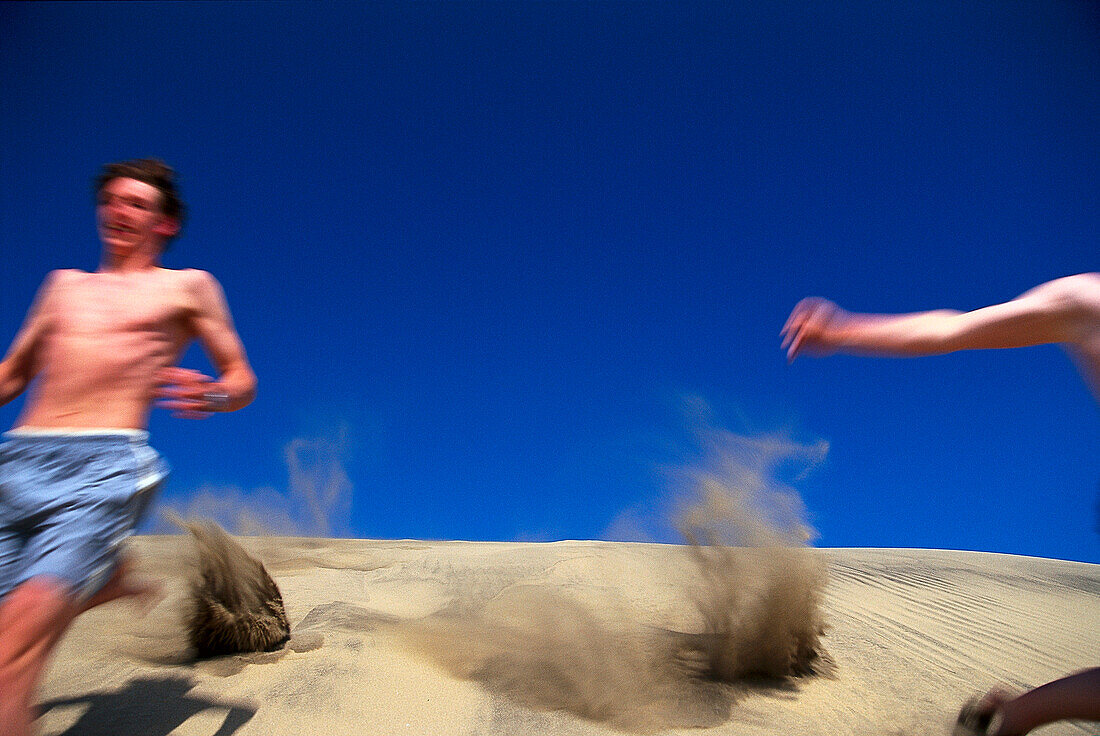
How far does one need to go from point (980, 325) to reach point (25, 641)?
2.42 meters

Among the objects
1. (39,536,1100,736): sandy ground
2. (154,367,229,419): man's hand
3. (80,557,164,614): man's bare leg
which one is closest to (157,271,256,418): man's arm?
(154,367,229,419): man's hand

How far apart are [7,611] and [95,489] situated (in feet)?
1.10

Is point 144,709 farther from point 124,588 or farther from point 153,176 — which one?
point 153,176

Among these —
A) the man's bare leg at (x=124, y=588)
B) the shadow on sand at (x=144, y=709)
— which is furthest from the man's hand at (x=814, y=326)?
the shadow on sand at (x=144, y=709)

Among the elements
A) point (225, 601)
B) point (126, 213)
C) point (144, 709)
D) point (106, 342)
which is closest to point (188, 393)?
point (106, 342)

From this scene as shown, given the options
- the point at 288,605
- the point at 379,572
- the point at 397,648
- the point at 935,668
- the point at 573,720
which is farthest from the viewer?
the point at 379,572

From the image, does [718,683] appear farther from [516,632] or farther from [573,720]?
[516,632]

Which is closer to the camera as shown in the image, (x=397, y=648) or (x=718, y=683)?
(x=718, y=683)

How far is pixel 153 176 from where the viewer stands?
208cm

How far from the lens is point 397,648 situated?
3557mm

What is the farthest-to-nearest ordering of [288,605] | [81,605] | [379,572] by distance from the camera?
1. [379,572]
2. [288,605]
3. [81,605]

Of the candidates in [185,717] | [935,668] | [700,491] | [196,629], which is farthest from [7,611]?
[935,668]

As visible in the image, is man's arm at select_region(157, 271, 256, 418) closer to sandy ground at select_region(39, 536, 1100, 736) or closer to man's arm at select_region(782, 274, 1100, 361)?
sandy ground at select_region(39, 536, 1100, 736)

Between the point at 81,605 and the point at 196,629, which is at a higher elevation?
the point at 81,605
